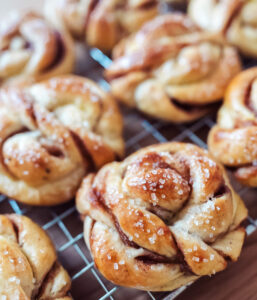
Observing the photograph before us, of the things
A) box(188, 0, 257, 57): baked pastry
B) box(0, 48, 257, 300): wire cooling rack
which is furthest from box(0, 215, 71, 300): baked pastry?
box(188, 0, 257, 57): baked pastry


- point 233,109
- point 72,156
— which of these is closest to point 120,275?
point 72,156

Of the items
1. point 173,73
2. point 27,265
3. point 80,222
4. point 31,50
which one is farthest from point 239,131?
point 31,50

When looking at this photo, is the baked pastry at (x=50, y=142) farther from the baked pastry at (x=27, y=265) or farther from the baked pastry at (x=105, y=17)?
the baked pastry at (x=105, y=17)

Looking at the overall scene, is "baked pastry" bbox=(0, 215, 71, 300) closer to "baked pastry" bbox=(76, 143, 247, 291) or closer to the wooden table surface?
"baked pastry" bbox=(76, 143, 247, 291)

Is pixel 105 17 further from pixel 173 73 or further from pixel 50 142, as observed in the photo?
pixel 50 142

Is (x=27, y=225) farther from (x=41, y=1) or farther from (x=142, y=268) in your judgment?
(x=41, y=1)

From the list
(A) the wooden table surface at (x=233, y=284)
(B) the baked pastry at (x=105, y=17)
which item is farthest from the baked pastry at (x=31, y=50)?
(A) the wooden table surface at (x=233, y=284)

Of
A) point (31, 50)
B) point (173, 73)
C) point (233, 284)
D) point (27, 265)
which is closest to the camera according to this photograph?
point (27, 265)
